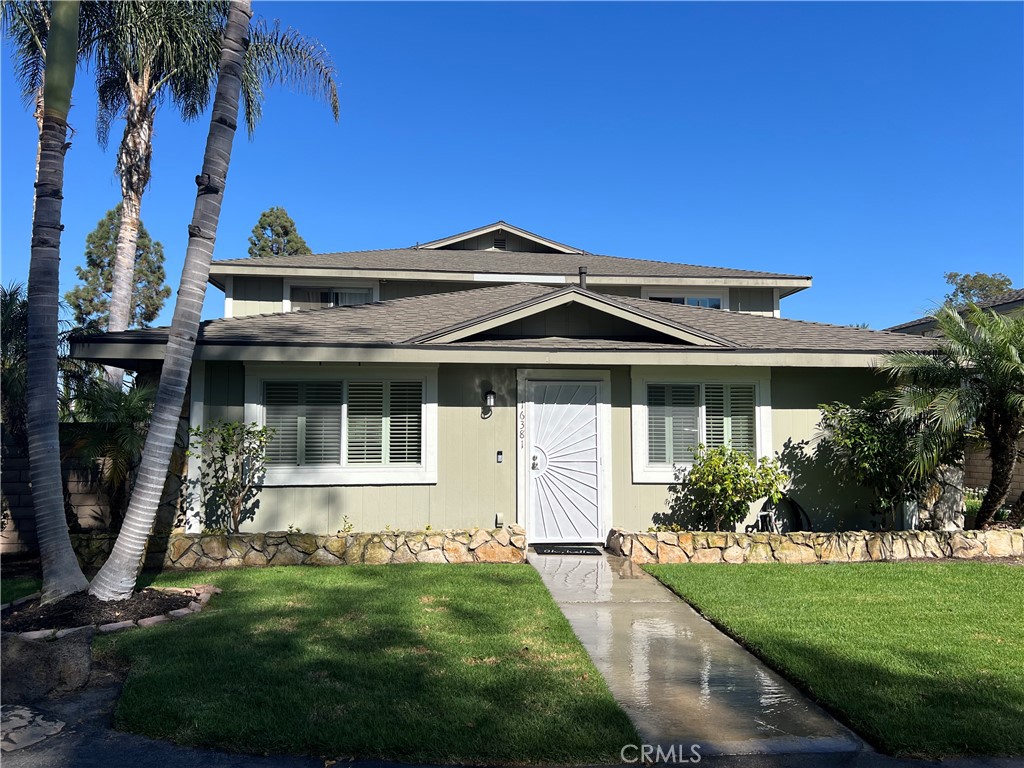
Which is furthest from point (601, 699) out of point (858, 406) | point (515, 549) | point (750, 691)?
point (858, 406)

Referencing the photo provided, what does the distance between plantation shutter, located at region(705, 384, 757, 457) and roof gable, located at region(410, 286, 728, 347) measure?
86 cm

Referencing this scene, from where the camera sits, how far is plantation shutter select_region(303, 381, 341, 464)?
9.23 metres

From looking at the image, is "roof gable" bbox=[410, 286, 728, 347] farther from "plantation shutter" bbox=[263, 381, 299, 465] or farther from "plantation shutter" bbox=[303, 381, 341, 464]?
"plantation shutter" bbox=[263, 381, 299, 465]

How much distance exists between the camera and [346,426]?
9.28 m

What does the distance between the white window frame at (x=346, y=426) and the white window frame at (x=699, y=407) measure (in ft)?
9.00

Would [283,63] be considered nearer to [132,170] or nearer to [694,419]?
[132,170]

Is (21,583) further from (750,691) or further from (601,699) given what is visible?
(750,691)

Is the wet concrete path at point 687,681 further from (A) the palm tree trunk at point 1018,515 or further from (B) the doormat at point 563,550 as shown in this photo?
(A) the palm tree trunk at point 1018,515

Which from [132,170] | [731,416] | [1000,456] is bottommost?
[1000,456]

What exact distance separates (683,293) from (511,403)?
22.1 ft

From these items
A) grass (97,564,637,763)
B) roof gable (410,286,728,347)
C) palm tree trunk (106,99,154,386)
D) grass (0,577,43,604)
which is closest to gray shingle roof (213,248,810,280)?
palm tree trunk (106,99,154,386)

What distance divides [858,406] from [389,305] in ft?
23.6

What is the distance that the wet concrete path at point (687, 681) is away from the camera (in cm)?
393

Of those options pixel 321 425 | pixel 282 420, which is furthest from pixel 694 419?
pixel 282 420
